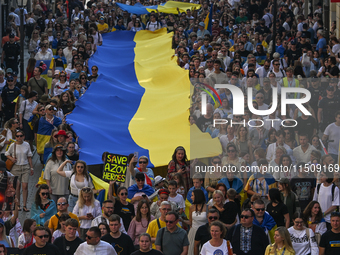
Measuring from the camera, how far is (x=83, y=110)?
55.9 ft

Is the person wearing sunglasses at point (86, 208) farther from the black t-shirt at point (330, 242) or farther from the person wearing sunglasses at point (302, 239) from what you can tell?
the black t-shirt at point (330, 242)

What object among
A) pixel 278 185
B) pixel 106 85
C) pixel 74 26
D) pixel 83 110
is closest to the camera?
pixel 278 185

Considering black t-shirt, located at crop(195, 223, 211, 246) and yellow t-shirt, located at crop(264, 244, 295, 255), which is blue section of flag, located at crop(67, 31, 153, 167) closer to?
black t-shirt, located at crop(195, 223, 211, 246)

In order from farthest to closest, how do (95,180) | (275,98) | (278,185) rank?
1. (275,98)
2. (95,180)
3. (278,185)

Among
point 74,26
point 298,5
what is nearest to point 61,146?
point 74,26

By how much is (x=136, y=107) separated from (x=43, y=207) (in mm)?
7121

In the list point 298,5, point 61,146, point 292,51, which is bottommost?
point 61,146

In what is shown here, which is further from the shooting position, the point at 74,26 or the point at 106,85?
the point at 74,26

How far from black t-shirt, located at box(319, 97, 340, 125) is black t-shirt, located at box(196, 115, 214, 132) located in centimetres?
237

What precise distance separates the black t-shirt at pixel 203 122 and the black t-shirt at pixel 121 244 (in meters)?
5.57

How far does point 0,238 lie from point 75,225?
1.14m

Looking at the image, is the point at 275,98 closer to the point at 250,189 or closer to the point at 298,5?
the point at 250,189

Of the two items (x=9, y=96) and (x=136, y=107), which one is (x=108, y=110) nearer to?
(x=136, y=107)

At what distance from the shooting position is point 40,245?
377 inches
